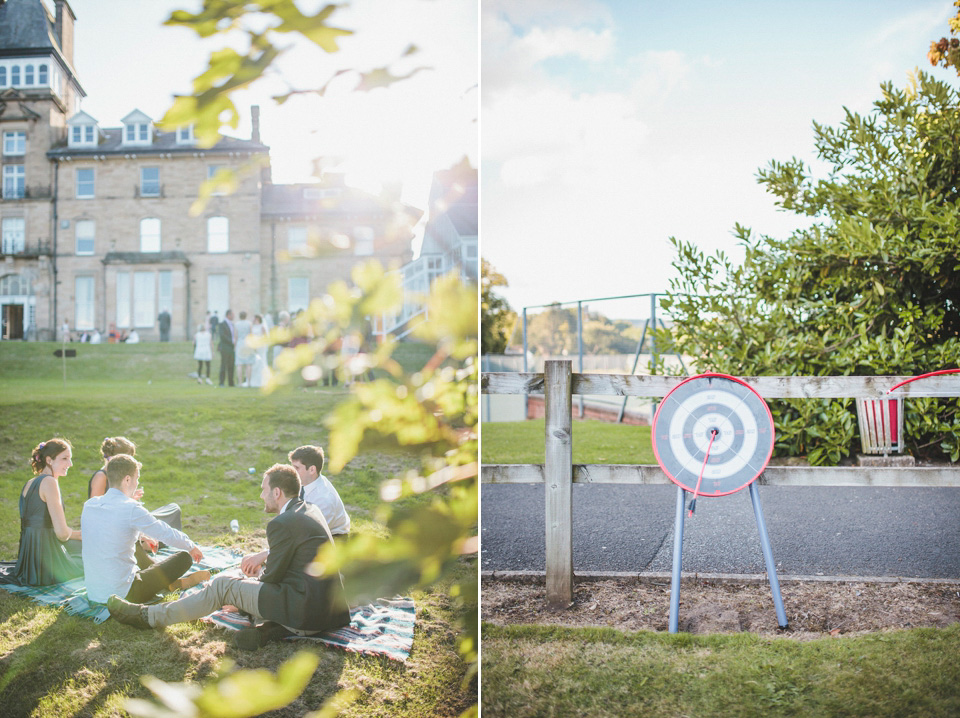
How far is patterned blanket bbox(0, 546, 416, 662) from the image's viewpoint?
5.55ft

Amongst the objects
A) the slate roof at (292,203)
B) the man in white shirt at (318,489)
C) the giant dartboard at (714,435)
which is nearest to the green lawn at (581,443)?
the giant dartboard at (714,435)

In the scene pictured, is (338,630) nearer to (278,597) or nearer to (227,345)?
(278,597)

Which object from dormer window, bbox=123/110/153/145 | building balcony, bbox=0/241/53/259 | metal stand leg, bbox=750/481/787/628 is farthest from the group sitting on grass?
metal stand leg, bbox=750/481/787/628

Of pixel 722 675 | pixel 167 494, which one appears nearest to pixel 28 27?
pixel 167 494

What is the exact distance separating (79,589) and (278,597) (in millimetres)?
576

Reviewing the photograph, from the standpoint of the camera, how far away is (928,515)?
3.48 m

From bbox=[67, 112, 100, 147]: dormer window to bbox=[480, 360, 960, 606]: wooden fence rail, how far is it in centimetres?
146

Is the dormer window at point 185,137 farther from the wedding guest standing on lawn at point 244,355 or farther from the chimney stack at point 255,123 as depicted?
the wedding guest standing on lawn at point 244,355

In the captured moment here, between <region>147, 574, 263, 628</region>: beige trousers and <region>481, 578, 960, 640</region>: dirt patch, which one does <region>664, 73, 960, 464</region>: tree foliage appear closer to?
<region>481, 578, 960, 640</region>: dirt patch

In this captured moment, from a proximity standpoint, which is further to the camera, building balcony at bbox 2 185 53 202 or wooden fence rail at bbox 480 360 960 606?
wooden fence rail at bbox 480 360 960 606

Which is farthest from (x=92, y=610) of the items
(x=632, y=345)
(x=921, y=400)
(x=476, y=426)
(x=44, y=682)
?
(x=632, y=345)

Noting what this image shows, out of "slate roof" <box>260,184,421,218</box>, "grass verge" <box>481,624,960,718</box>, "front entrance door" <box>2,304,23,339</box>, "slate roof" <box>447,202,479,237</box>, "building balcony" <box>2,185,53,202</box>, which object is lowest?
"grass verge" <box>481,624,960,718</box>

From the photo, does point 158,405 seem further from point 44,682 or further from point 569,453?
point 569,453

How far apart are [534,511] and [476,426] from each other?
109 inches
